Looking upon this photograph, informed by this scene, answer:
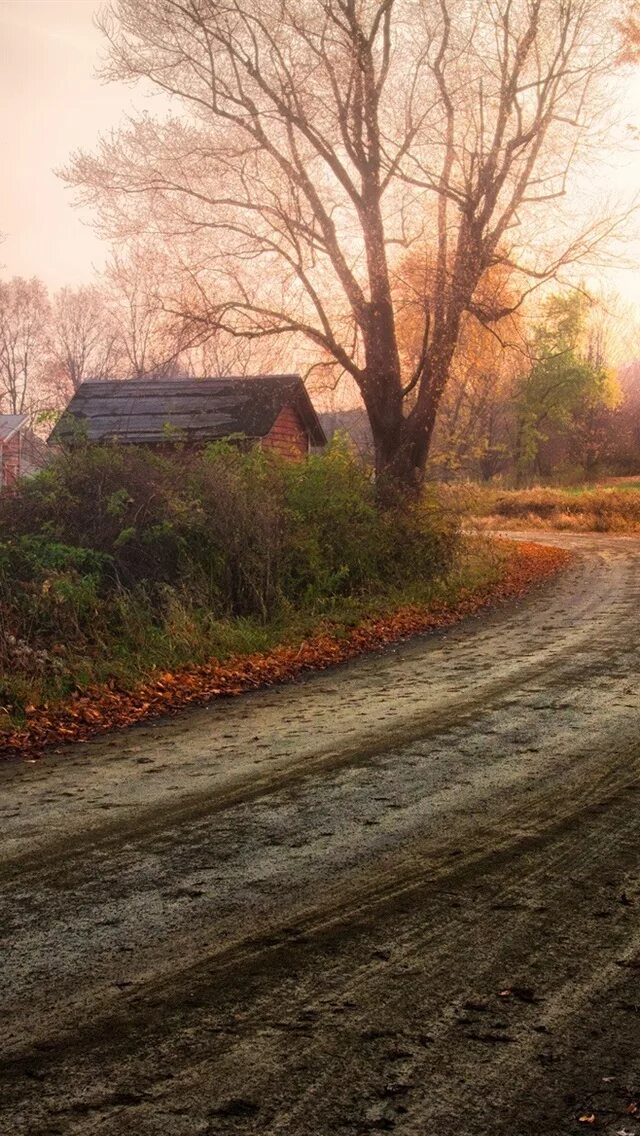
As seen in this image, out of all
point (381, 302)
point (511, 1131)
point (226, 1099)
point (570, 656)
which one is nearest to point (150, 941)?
point (226, 1099)

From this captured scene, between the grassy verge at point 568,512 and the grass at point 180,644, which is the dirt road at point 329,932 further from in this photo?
the grassy verge at point 568,512

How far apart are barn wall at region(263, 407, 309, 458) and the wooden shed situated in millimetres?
51

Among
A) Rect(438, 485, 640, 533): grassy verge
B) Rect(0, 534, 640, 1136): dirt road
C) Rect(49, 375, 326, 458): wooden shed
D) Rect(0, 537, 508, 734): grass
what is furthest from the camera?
Rect(438, 485, 640, 533): grassy verge

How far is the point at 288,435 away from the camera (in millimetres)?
29078

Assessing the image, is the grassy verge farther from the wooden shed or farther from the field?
the wooden shed

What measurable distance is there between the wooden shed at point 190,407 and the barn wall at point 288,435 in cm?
5

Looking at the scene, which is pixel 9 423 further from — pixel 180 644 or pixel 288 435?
pixel 180 644

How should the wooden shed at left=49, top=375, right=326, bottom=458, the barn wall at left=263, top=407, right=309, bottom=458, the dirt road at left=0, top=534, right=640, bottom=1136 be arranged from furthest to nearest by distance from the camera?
the barn wall at left=263, top=407, right=309, bottom=458 → the wooden shed at left=49, top=375, right=326, bottom=458 → the dirt road at left=0, top=534, right=640, bottom=1136

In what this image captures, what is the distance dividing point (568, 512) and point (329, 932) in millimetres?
38858

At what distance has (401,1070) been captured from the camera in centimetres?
330

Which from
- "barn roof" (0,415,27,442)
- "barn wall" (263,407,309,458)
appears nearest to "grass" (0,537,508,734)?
"barn wall" (263,407,309,458)

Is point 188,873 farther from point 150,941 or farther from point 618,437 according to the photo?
point 618,437

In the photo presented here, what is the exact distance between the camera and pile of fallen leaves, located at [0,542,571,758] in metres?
8.66

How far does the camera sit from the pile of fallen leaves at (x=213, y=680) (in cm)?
866
